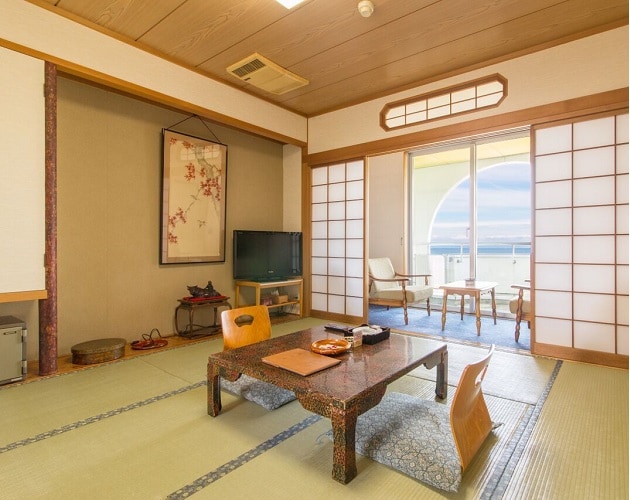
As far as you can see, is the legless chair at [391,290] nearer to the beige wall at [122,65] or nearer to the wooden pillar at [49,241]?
the beige wall at [122,65]

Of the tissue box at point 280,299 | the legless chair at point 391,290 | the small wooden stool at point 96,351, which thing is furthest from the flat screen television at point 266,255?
the small wooden stool at point 96,351

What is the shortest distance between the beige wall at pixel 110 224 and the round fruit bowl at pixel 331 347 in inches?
91.9

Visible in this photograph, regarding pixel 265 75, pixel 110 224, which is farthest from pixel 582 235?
pixel 110 224

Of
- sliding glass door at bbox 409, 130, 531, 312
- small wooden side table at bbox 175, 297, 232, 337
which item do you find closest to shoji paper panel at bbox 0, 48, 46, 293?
small wooden side table at bbox 175, 297, 232, 337

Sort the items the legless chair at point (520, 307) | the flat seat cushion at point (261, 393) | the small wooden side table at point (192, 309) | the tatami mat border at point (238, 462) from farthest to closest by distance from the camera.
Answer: the legless chair at point (520, 307), the small wooden side table at point (192, 309), the flat seat cushion at point (261, 393), the tatami mat border at point (238, 462)

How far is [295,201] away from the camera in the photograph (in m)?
5.01

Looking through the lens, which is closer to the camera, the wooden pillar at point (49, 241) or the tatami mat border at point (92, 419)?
the tatami mat border at point (92, 419)

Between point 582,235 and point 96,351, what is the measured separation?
13.4 ft

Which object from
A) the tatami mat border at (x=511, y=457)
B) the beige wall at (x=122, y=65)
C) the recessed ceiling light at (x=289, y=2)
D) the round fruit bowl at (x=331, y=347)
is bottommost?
the tatami mat border at (x=511, y=457)

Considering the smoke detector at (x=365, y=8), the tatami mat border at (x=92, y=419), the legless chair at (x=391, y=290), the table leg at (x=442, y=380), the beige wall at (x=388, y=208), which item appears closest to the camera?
the tatami mat border at (x=92, y=419)

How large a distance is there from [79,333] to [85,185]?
4.29 ft

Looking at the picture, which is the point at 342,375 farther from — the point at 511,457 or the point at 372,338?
the point at 511,457

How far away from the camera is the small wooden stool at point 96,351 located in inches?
110

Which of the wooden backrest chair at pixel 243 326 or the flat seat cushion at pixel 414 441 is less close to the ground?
the wooden backrest chair at pixel 243 326
